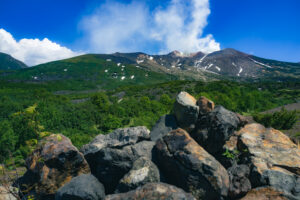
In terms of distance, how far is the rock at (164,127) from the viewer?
29.7 feet

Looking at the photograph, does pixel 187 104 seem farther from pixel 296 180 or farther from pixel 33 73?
pixel 33 73

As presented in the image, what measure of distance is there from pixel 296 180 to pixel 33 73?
546 feet

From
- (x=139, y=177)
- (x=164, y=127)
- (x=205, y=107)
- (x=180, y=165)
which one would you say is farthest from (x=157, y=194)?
(x=205, y=107)

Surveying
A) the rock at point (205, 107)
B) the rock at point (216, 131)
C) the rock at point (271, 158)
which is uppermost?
the rock at point (205, 107)

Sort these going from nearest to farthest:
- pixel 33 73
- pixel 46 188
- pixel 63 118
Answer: pixel 46 188 < pixel 63 118 < pixel 33 73

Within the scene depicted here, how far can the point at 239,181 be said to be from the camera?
228 inches

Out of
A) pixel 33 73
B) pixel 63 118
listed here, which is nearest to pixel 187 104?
pixel 63 118

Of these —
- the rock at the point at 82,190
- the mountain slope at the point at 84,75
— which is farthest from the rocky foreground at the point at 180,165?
the mountain slope at the point at 84,75

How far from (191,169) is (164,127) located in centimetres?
382

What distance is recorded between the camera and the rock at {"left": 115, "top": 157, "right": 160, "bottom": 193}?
18.5ft

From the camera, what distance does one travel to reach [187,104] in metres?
8.59

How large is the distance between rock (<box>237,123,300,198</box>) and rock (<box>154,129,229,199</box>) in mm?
1189

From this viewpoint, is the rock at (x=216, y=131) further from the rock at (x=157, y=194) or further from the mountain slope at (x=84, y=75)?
the mountain slope at (x=84, y=75)

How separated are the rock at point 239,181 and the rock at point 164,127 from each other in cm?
371
